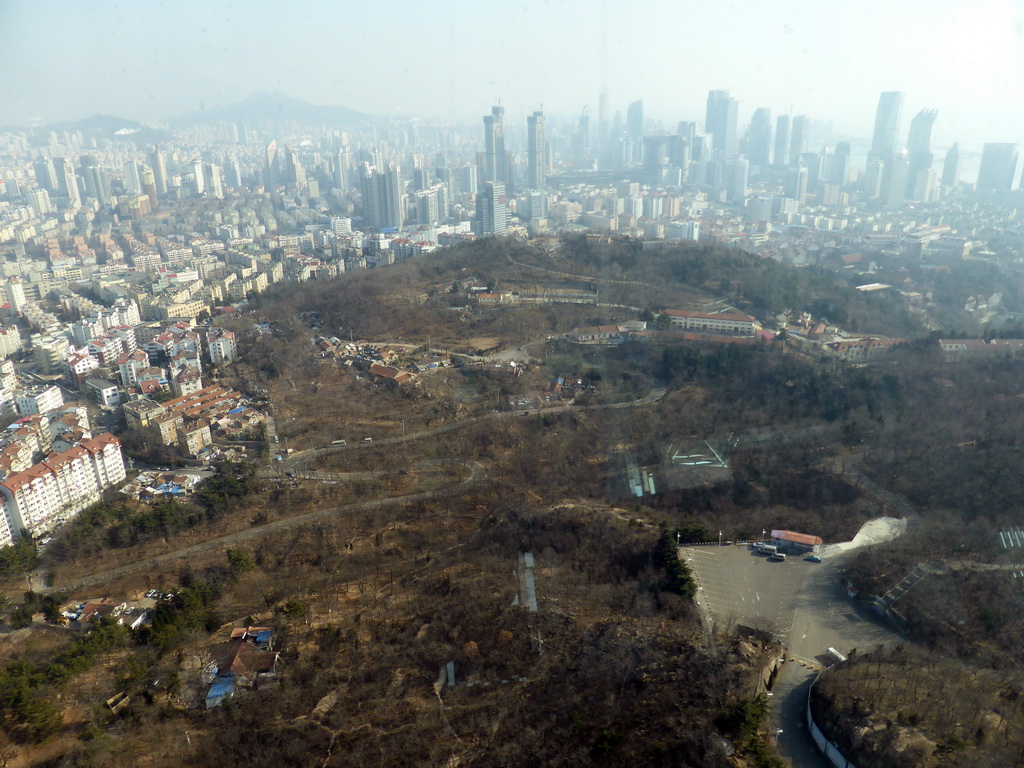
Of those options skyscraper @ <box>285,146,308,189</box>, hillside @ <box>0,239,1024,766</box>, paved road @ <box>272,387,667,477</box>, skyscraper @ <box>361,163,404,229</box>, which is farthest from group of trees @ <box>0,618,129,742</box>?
skyscraper @ <box>285,146,308,189</box>

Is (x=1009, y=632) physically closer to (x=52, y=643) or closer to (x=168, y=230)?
(x=52, y=643)

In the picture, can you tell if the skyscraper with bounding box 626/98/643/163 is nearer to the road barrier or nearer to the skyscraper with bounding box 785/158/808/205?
the skyscraper with bounding box 785/158/808/205

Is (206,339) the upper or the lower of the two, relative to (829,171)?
lower

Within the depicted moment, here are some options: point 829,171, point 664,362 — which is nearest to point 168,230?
point 664,362

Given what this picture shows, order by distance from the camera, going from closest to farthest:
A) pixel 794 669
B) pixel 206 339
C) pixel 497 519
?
1. pixel 794 669
2. pixel 497 519
3. pixel 206 339

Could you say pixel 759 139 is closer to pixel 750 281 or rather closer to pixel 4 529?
pixel 750 281

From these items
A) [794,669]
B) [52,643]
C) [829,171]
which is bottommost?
[52,643]

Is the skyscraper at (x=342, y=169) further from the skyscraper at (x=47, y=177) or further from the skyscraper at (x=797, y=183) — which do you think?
the skyscraper at (x=797, y=183)

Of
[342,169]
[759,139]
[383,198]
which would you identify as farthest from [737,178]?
[342,169]
